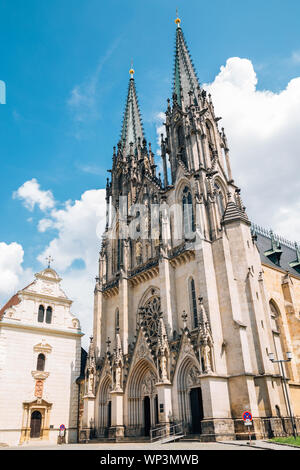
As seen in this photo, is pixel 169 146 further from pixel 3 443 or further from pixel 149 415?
pixel 3 443

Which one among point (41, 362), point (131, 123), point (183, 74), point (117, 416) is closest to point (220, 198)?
point (183, 74)

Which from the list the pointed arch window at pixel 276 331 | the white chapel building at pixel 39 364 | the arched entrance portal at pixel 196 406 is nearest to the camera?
the arched entrance portal at pixel 196 406

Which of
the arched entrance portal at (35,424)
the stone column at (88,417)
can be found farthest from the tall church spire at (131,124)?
the arched entrance portal at (35,424)

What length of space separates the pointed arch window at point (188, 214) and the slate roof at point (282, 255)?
1036 centimetres

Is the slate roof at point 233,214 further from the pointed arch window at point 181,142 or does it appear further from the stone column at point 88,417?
the stone column at point 88,417

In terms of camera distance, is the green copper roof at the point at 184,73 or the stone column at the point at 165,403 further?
the green copper roof at the point at 184,73

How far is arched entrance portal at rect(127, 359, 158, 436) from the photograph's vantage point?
28.2 m

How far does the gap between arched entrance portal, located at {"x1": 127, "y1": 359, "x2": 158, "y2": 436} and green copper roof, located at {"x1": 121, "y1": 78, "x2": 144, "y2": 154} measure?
2629 cm

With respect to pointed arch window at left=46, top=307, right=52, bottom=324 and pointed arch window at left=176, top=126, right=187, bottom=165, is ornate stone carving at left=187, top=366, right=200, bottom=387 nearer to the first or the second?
pointed arch window at left=46, top=307, right=52, bottom=324

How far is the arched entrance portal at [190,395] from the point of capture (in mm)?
24625

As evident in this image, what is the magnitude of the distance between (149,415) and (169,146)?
2445 cm

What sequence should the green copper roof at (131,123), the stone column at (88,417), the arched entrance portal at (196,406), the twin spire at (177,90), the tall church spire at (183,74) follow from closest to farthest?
1. the arched entrance portal at (196,406)
2. the stone column at (88,417)
3. the tall church spire at (183,74)
4. the twin spire at (177,90)
5. the green copper roof at (131,123)

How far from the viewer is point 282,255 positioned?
142 ft

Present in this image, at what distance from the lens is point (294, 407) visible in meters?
28.4
